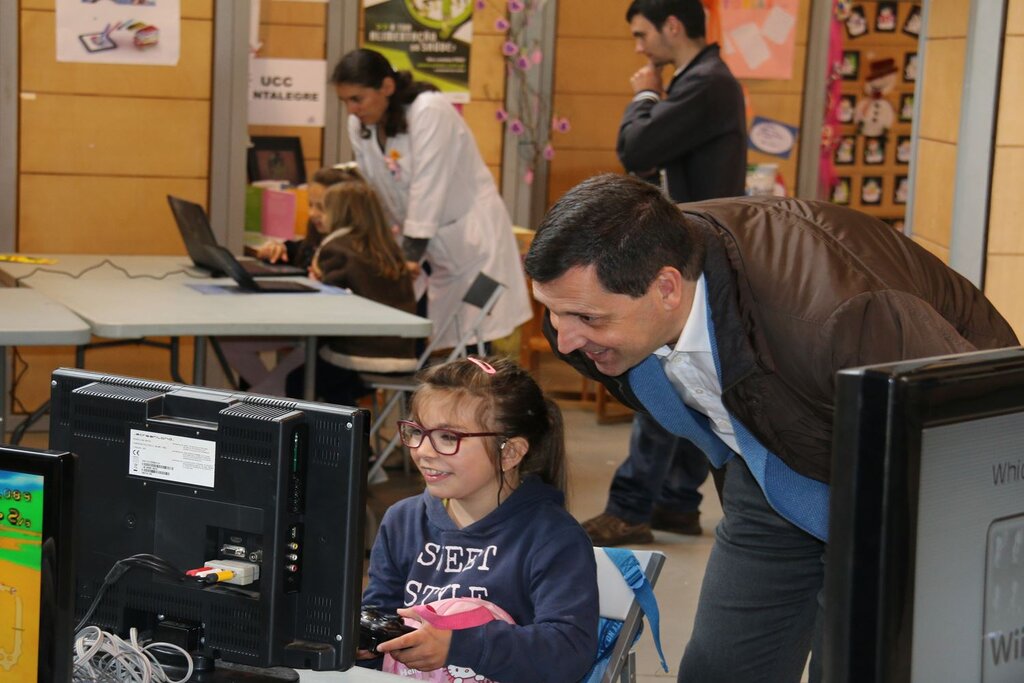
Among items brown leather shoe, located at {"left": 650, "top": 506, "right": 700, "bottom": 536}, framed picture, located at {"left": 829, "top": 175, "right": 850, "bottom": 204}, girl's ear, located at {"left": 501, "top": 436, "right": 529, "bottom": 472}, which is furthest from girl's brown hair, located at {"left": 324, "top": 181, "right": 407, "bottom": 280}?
framed picture, located at {"left": 829, "top": 175, "right": 850, "bottom": 204}

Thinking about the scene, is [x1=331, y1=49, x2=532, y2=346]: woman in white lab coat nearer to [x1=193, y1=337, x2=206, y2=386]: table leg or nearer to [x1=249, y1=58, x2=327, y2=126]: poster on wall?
[x1=193, y1=337, x2=206, y2=386]: table leg

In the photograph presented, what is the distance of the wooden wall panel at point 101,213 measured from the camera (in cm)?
553

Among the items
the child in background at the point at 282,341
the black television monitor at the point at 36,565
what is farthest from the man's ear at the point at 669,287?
the child in background at the point at 282,341

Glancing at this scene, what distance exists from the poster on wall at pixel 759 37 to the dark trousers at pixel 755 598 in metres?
4.89

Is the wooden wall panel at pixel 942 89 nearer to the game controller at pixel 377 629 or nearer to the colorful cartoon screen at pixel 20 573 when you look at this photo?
the game controller at pixel 377 629

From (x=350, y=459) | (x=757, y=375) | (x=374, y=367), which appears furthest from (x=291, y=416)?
(x=374, y=367)

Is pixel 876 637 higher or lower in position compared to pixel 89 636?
higher

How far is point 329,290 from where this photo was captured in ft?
14.9

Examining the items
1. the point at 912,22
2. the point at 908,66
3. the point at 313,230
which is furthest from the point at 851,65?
the point at 313,230

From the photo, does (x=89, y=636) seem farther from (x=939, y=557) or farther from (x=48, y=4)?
(x=48, y=4)

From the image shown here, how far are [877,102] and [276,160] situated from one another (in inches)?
181

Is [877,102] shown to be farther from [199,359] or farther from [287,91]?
[199,359]

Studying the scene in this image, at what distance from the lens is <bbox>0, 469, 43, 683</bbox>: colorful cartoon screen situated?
129 cm

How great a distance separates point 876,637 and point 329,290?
3.89 meters
